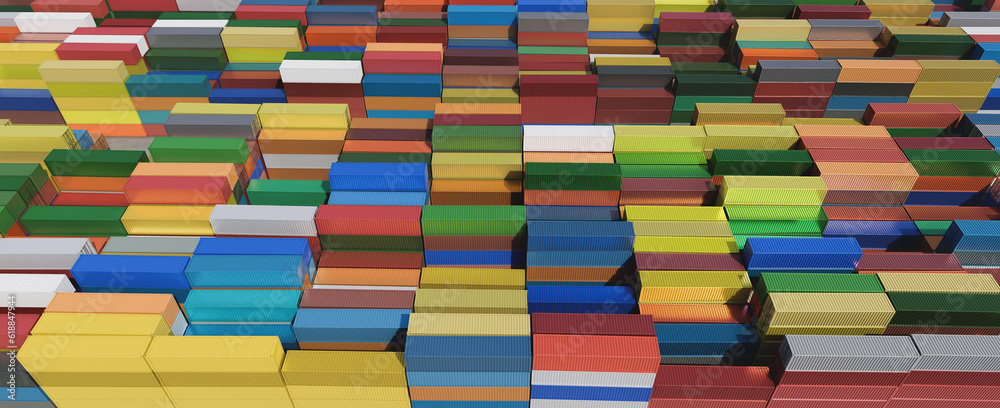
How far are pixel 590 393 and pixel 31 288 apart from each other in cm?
3418

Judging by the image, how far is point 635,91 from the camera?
4991 centimetres

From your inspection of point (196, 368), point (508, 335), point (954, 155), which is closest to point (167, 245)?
Answer: point (196, 368)

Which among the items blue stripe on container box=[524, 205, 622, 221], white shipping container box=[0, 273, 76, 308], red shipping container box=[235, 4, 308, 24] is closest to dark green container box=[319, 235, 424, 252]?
blue stripe on container box=[524, 205, 622, 221]

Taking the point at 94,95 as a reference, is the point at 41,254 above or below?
below

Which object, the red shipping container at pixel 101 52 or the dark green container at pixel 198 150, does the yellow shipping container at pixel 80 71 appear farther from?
the dark green container at pixel 198 150

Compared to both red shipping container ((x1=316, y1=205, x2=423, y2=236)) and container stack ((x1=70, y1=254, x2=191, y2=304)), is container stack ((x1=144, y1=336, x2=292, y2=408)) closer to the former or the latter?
container stack ((x1=70, y1=254, x2=191, y2=304))

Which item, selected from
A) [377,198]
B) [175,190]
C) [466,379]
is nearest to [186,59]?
[175,190]

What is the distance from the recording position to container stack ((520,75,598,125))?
48.2 metres

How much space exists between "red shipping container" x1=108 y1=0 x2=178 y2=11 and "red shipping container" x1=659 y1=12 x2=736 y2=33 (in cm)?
5731

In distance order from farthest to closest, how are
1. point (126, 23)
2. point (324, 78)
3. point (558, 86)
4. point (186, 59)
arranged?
point (126, 23) → point (186, 59) → point (324, 78) → point (558, 86)

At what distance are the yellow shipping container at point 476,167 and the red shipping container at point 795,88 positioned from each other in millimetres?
25224

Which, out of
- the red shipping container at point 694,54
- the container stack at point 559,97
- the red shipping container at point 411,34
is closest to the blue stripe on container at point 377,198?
the container stack at point 559,97

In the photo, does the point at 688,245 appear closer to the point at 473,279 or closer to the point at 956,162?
the point at 473,279

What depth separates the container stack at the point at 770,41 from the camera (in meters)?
53.3
